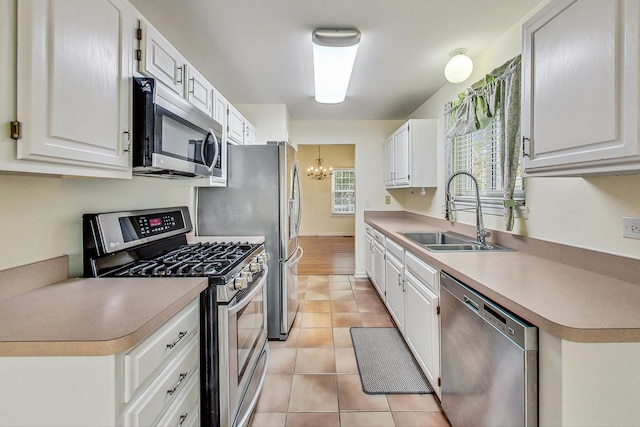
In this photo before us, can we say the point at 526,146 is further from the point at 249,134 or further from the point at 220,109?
the point at 249,134

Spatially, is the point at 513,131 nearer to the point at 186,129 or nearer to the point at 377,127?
the point at 186,129

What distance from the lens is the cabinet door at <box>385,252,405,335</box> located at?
255 cm

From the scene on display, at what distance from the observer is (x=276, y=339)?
2701mm

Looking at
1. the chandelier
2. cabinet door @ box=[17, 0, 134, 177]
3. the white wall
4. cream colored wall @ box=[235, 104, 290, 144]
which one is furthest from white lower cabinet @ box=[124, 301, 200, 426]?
the chandelier

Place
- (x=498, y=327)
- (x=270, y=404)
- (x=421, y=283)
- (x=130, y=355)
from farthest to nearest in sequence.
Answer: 1. (x=421, y=283)
2. (x=270, y=404)
3. (x=498, y=327)
4. (x=130, y=355)

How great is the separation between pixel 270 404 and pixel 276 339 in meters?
0.82

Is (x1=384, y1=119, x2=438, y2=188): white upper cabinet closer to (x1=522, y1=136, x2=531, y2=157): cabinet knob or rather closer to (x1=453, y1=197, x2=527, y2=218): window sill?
(x1=453, y1=197, x2=527, y2=218): window sill

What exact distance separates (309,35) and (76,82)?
64.5 inches

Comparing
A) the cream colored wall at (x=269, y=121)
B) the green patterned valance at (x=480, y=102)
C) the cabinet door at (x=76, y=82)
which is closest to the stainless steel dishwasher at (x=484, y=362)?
the green patterned valance at (x=480, y=102)

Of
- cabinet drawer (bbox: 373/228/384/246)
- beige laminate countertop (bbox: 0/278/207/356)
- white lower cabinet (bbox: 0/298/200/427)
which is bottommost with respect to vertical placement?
white lower cabinet (bbox: 0/298/200/427)

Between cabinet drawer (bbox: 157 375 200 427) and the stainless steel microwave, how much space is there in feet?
3.06

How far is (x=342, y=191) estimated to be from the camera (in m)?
9.29

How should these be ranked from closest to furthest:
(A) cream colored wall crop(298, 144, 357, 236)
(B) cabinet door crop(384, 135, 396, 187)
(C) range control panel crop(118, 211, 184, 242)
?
(C) range control panel crop(118, 211, 184, 242)
(B) cabinet door crop(384, 135, 396, 187)
(A) cream colored wall crop(298, 144, 357, 236)

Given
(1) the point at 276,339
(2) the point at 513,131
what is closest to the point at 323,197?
(1) the point at 276,339
